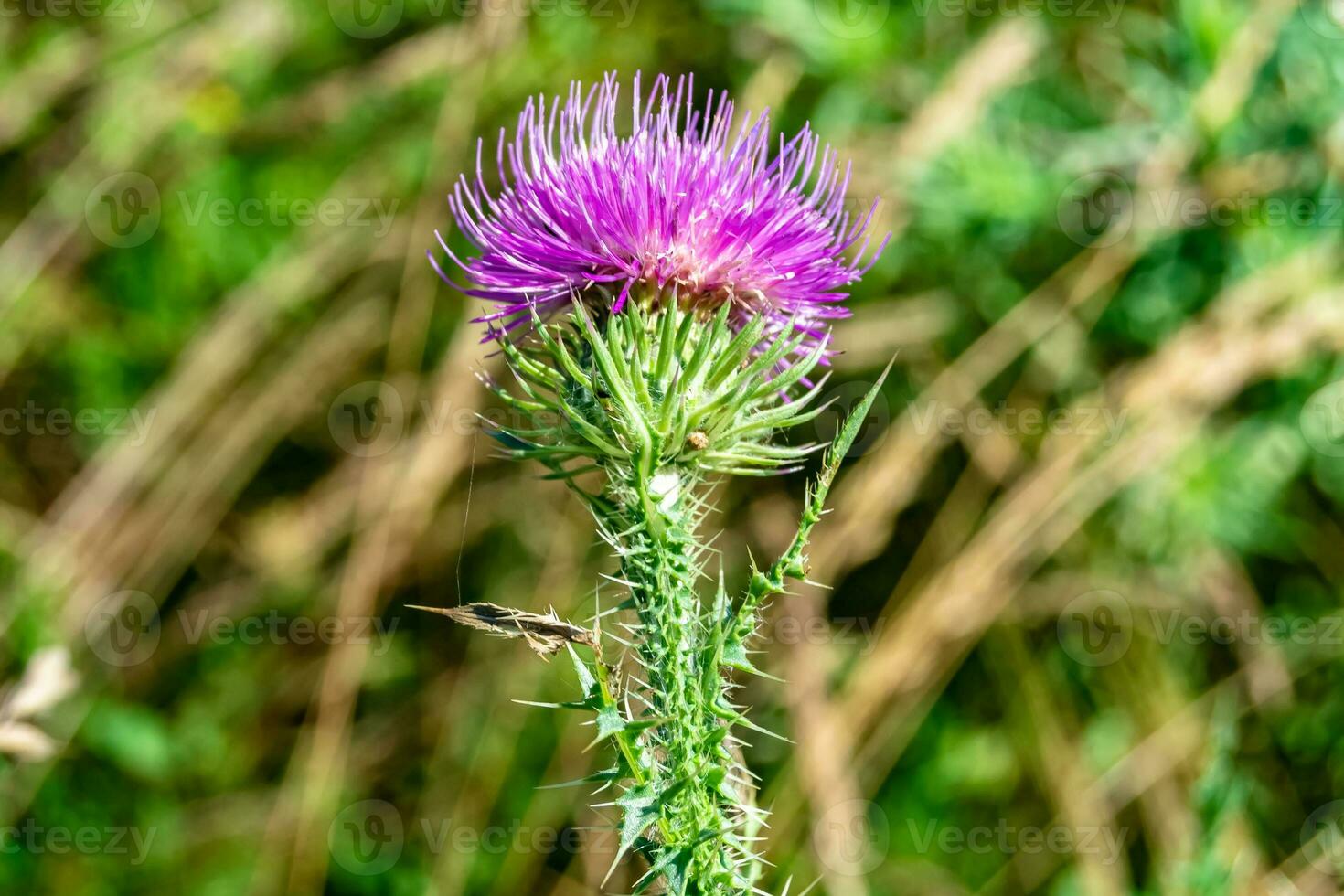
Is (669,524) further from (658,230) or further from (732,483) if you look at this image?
(732,483)

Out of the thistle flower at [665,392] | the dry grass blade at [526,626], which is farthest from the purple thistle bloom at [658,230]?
the dry grass blade at [526,626]

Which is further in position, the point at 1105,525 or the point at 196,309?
the point at 196,309

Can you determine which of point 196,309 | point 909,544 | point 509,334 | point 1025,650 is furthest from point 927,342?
point 196,309

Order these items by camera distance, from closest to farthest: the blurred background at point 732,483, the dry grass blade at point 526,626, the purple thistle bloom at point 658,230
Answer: the dry grass blade at point 526,626, the purple thistle bloom at point 658,230, the blurred background at point 732,483

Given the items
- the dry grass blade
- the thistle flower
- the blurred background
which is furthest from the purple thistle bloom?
the blurred background

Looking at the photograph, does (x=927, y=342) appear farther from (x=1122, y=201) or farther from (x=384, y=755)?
(x=384, y=755)

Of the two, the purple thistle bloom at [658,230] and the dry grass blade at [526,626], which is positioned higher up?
the purple thistle bloom at [658,230]

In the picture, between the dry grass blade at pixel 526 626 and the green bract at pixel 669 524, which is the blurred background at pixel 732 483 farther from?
the dry grass blade at pixel 526 626
